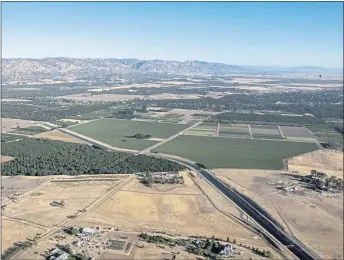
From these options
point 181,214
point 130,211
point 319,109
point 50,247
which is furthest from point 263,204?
point 319,109

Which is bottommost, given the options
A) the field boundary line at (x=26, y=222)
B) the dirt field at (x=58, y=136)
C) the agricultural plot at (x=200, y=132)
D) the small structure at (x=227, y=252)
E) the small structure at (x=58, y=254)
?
the field boundary line at (x=26, y=222)

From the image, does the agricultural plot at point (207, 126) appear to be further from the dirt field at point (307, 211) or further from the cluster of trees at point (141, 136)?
the dirt field at point (307, 211)

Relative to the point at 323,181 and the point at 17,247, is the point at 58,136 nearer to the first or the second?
the point at 17,247

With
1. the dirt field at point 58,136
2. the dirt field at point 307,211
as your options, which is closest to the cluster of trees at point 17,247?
the dirt field at point 307,211

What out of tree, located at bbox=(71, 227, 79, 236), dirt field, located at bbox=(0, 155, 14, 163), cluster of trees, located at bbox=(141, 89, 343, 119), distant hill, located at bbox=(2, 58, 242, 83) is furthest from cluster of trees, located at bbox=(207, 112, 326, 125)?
distant hill, located at bbox=(2, 58, 242, 83)

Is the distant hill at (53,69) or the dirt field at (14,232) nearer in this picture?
the dirt field at (14,232)

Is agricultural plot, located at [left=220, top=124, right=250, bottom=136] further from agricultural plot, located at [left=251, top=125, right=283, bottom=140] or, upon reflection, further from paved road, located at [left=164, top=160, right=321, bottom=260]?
paved road, located at [left=164, top=160, right=321, bottom=260]

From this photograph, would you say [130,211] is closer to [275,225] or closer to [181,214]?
[181,214]
